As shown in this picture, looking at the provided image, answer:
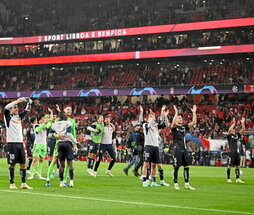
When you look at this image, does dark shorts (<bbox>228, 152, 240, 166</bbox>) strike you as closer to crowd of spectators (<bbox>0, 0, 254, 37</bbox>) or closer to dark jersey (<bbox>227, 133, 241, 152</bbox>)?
dark jersey (<bbox>227, 133, 241, 152</bbox>)

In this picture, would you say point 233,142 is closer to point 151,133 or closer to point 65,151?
point 151,133

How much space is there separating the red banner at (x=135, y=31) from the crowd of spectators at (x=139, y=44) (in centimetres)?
101

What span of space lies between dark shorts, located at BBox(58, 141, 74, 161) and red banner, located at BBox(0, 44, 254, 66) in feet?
140

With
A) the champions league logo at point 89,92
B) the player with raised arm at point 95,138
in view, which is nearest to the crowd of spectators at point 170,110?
the champions league logo at point 89,92

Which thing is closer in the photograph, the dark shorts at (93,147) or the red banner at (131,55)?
the dark shorts at (93,147)

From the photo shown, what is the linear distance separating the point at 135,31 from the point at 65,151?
4940 cm

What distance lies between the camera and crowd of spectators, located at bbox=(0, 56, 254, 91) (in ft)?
201

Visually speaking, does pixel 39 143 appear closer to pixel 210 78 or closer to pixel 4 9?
pixel 210 78

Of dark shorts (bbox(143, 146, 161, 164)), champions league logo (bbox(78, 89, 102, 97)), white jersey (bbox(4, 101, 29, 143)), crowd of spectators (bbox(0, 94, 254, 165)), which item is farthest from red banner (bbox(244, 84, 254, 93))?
white jersey (bbox(4, 101, 29, 143))

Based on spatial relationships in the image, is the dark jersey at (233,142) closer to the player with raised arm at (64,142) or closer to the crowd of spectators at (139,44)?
the player with raised arm at (64,142)

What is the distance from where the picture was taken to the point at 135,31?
67.6 metres

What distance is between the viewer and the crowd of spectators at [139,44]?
6153 centimetres

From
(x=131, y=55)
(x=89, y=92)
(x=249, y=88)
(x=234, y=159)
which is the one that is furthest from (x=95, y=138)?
(x=131, y=55)

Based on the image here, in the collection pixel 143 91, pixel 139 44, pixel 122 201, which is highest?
pixel 139 44
